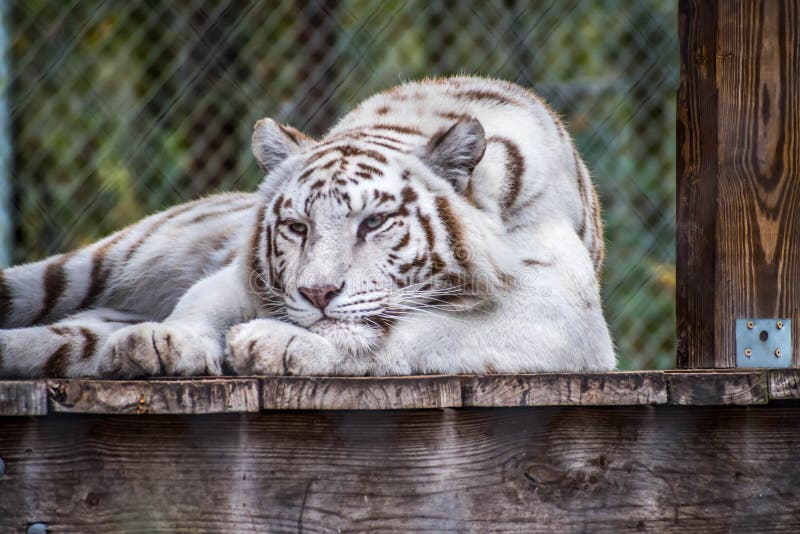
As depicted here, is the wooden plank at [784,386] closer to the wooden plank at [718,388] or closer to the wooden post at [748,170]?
the wooden plank at [718,388]

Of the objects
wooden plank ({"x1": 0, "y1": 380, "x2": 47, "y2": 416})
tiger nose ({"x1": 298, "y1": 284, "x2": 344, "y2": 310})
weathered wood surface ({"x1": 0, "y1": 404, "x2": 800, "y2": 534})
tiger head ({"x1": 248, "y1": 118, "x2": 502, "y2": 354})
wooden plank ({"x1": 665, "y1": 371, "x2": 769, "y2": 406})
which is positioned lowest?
weathered wood surface ({"x1": 0, "y1": 404, "x2": 800, "y2": 534})

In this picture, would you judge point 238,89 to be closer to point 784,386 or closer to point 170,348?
point 170,348

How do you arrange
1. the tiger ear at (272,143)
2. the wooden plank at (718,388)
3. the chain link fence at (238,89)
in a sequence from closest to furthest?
the wooden plank at (718,388)
the tiger ear at (272,143)
the chain link fence at (238,89)

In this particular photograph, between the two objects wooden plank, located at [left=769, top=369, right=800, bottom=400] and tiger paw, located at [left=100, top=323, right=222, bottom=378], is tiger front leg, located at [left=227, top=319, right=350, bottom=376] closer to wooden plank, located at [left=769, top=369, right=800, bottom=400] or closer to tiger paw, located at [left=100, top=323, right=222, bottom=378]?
tiger paw, located at [left=100, top=323, right=222, bottom=378]

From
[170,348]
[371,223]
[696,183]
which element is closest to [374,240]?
[371,223]

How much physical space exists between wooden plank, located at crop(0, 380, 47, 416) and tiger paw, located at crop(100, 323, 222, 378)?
29 cm

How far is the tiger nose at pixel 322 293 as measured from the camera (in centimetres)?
167

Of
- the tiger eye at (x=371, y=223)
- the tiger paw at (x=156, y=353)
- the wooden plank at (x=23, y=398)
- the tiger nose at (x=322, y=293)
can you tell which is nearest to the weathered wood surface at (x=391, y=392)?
the wooden plank at (x=23, y=398)

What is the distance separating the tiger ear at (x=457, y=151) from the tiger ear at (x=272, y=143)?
290mm

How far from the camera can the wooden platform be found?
4.22 ft

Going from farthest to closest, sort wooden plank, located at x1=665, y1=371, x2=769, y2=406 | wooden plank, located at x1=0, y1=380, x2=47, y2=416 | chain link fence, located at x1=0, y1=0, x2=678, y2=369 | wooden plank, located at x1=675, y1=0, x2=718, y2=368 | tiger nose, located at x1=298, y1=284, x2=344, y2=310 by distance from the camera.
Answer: chain link fence, located at x1=0, y1=0, x2=678, y2=369 < wooden plank, located at x1=675, y1=0, x2=718, y2=368 < tiger nose, located at x1=298, y1=284, x2=344, y2=310 < wooden plank, located at x1=665, y1=371, x2=769, y2=406 < wooden plank, located at x1=0, y1=380, x2=47, y2=416

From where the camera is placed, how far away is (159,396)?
4.20ft

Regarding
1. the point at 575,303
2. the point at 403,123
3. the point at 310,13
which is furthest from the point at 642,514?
the point at 310,13

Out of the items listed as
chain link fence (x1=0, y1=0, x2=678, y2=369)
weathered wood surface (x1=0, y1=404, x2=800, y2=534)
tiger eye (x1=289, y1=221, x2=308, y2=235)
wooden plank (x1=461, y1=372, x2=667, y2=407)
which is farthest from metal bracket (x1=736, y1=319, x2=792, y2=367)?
chain link fence (x1=0, y1=0, x2=678, y2=369)
